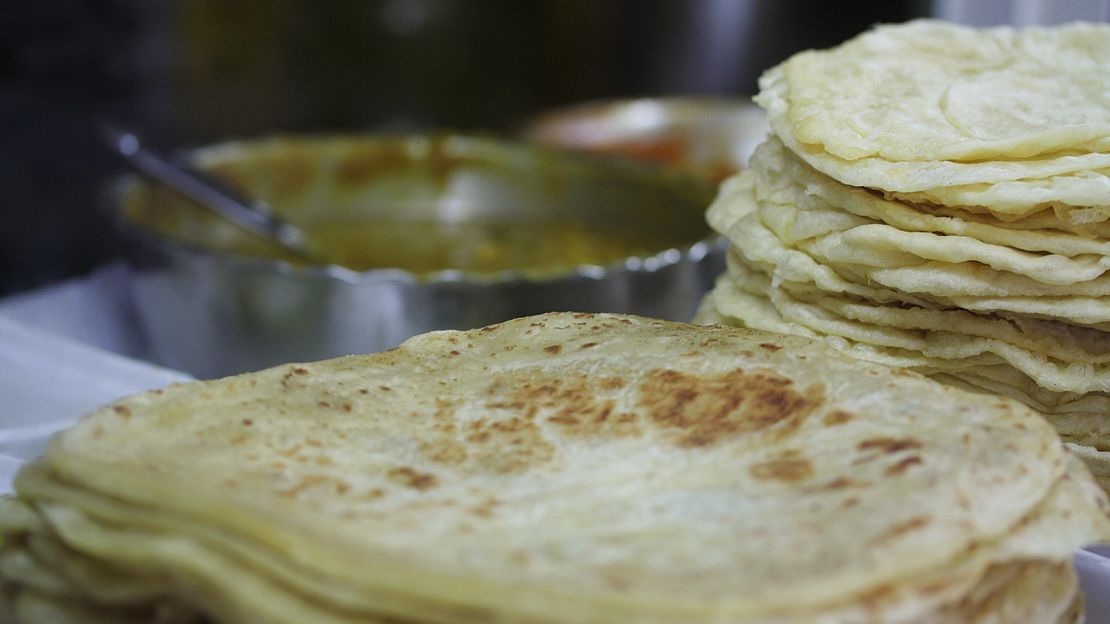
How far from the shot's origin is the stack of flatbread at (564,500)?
2.69 feet

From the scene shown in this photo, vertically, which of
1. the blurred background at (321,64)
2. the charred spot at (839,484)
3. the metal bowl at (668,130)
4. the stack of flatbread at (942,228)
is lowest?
the charred spot at (839,484)

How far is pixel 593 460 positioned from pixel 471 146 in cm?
238

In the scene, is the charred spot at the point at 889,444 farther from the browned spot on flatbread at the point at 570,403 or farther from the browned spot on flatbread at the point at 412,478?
the browned spot on flatbread at the point at 412,478

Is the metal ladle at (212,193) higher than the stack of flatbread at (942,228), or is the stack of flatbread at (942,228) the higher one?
the metal ladle at (212,193)

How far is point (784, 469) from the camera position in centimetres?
100

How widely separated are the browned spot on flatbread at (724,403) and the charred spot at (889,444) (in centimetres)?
7

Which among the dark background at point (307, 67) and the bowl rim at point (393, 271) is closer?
the bowl rim at point (393, 271)

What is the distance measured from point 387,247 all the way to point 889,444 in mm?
2096

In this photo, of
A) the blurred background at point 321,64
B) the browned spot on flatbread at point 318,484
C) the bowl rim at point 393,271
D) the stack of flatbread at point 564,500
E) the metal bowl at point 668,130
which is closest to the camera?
the stack of flatbread at point 564,500

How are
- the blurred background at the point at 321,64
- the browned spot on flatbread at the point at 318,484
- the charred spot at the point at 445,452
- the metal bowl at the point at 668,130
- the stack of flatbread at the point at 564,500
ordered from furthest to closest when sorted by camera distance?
the blurred background at the point at 321,64 → the metal bowl at the point at 668,130 → the charred spot at the point at 445,452 → the browned spot on flatbread at the point at 318,484 → the stack of flatbread at the point at 564,500

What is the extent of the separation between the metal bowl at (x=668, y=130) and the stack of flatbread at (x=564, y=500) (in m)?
2.16

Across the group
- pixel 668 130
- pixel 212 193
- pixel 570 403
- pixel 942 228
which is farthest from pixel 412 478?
pixel 668 130

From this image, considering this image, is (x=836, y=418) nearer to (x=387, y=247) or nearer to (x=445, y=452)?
(x=445, y=452)

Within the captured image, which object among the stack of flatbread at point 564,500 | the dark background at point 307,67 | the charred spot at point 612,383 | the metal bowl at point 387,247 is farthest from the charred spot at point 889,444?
the dark background at point 307,67
